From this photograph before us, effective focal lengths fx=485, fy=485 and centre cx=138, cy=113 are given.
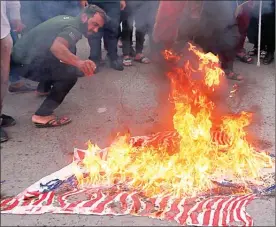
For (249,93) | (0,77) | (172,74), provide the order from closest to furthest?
1. (0,77)
2. (172,74)
3. (249,93)

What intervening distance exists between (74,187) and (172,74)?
67.5 inches

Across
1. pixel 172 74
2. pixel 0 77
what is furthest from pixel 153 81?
pixel 0 77

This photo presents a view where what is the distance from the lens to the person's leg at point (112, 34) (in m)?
4.28

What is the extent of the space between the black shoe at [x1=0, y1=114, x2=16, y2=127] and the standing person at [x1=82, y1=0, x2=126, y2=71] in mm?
1207

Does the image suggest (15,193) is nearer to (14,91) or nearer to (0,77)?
(0,77)

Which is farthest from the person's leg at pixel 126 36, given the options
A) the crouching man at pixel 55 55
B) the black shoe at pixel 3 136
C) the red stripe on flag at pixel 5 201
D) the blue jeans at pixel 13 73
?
the red stripe on flag at pixel 5 201

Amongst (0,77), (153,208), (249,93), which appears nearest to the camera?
(153,208)

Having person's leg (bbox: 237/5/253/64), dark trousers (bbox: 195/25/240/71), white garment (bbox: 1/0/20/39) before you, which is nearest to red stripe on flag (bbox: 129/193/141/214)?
white garment (bbox: 1/0/20/39)

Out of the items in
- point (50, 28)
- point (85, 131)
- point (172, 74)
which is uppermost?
point (50, 28)

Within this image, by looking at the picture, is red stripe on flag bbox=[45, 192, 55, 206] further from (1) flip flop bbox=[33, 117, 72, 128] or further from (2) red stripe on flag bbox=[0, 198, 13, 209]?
(1) flip flop bbox=[33, 117, 72, 128]

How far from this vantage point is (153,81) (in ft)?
16.1

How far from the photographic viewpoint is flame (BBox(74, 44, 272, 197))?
2.90 metres

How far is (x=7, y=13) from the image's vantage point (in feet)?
12.6

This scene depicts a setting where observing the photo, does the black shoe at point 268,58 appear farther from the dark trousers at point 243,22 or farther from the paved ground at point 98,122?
the dark trousers at point 243,22
